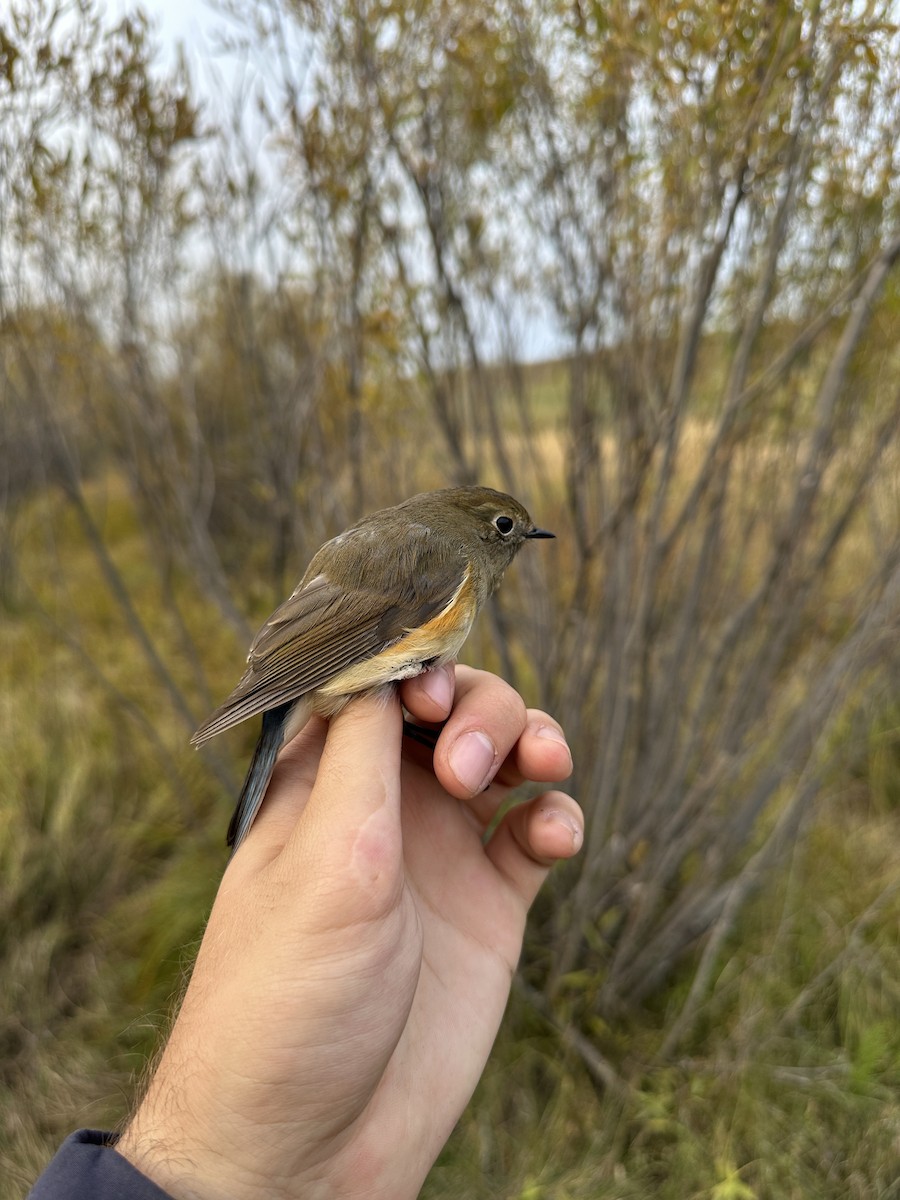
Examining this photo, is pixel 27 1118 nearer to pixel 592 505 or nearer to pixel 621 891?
pixel 621 891

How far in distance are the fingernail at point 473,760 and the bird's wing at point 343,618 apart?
1.08ft

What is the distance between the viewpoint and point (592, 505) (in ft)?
11.3

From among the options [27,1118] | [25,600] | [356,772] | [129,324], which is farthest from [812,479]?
[25,600]

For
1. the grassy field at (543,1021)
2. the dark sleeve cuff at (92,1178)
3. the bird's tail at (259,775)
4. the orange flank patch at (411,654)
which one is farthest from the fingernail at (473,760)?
the grassy field at (543,1021)

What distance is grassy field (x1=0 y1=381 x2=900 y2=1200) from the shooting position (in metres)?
2.79

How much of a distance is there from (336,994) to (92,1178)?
1.62 feet

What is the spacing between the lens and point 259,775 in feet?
6.08

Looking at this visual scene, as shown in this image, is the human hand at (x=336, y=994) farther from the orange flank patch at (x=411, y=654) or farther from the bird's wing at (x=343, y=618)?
the bird's wing at (x=343, y=618)

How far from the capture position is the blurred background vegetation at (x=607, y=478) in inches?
91.5

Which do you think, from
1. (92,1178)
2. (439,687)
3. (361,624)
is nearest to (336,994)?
(92,1178)

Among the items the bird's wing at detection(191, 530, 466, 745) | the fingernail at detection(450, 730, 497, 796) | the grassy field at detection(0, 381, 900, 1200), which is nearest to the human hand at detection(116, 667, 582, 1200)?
the fingernail at detection(450, 730, 497, 796)

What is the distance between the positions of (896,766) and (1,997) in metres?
5.09

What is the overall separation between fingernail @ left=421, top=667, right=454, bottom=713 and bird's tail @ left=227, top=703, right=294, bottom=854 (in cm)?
35

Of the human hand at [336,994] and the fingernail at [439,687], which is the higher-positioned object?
the fingernail at [439,687]
